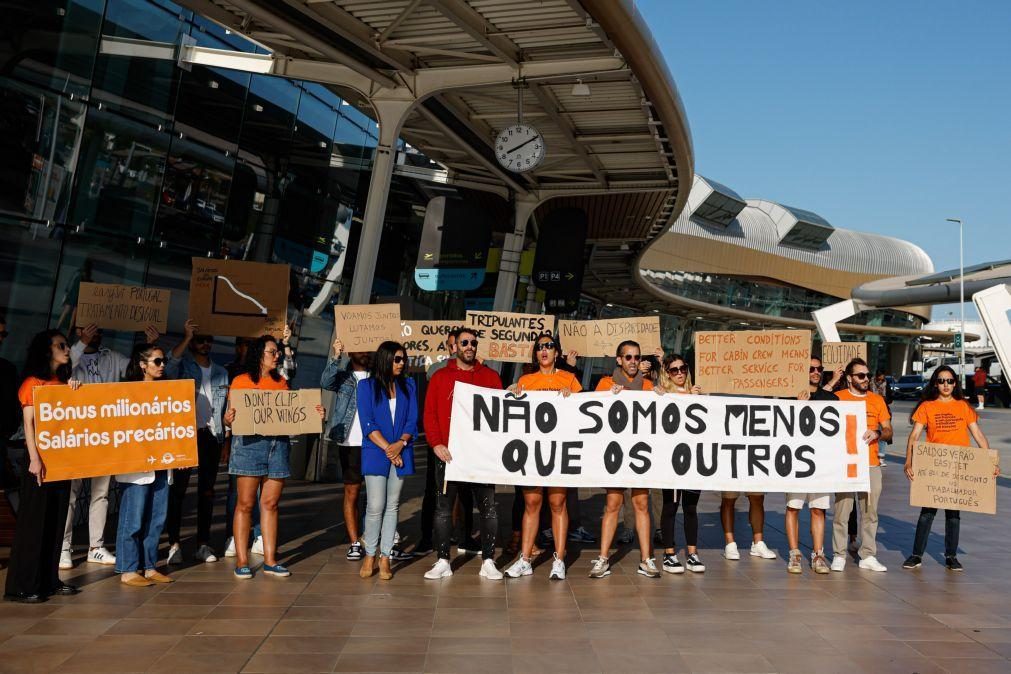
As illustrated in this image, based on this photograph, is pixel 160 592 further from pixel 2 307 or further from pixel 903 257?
pixel 903 257

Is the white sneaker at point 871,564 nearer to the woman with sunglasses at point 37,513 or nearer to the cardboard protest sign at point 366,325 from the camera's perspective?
the cardboard protest sign at point 366,325

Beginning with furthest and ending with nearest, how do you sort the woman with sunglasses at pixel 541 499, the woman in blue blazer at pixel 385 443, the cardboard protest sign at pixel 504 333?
the cardboard protest sign at pixel 504 333, the woman with sunglasses at pixel 541 499, the woman in blue blazer at pixel 385 443

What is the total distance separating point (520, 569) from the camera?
24.6 ft

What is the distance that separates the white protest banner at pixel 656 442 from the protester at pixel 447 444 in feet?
0.47

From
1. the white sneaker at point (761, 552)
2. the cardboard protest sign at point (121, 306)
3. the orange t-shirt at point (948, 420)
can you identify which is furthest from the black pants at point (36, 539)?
the orange t-shirt at point (948, 420)

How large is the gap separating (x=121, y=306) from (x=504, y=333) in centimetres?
421

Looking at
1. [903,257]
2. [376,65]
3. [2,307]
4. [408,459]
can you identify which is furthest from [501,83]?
[903,257]

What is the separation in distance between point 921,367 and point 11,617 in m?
77.0

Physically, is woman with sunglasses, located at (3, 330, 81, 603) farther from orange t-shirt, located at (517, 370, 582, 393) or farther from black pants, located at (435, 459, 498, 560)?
orange t-shirt, located at (517, 370, 582, 393)

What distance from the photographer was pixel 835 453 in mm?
8148

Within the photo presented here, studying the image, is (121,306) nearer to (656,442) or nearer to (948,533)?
(656,442)

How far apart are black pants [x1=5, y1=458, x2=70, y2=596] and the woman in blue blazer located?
226 cm

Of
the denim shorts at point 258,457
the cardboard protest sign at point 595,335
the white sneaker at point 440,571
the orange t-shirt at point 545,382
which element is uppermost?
the cardboard protest sign at point 595,335

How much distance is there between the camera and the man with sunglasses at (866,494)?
8.22 m
